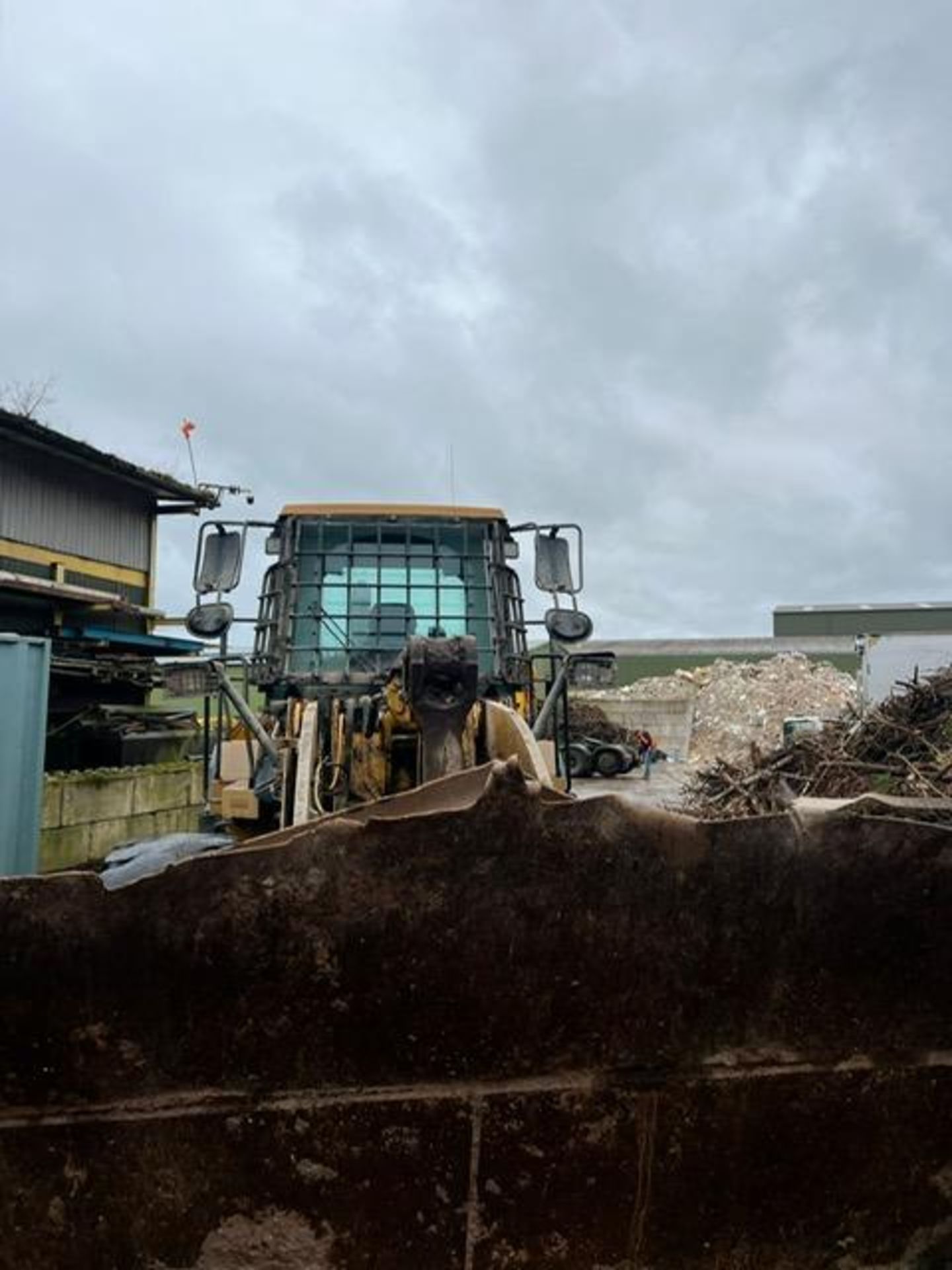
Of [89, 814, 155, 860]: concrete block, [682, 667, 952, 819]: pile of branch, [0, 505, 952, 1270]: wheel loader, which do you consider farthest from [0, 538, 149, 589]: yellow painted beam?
[0, 505, 952, 1270]: wheel loader

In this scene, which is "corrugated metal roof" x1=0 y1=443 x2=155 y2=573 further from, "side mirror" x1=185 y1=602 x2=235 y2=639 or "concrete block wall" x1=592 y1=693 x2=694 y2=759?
"concrete block wall" x1=592 y1=693 x2=694 y2=759

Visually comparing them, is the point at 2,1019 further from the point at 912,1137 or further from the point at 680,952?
the point at 912,1137

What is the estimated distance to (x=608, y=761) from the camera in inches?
694

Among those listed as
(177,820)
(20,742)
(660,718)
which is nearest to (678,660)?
(660,718)

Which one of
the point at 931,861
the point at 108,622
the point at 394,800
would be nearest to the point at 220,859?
the point at 394,800

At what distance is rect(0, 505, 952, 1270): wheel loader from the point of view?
1.75m

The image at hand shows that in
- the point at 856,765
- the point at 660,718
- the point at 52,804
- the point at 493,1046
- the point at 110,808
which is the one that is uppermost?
the point at 660,718

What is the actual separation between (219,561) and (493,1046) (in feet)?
13.2

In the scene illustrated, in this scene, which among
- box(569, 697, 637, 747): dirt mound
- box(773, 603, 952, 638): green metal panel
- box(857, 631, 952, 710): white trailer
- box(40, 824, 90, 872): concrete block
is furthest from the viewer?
box(773, 603, 952, 638): green metal panel

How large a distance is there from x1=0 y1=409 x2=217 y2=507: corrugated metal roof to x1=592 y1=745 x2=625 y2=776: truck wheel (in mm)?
8312

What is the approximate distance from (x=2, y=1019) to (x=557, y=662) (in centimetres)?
407

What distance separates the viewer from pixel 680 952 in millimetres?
1874

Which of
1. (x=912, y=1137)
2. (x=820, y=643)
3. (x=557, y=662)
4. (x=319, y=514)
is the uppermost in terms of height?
(x=820, y=643)

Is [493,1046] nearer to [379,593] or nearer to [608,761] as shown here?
[379,593]
